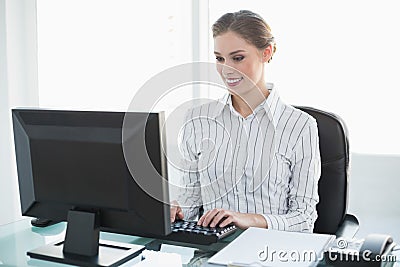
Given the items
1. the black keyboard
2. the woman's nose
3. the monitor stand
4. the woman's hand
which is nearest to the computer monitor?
the monitor stand

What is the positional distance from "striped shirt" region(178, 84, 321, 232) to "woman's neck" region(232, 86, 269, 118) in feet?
0.08

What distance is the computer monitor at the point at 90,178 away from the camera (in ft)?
4.22

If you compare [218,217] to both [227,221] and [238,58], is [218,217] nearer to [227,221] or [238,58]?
[227,221]

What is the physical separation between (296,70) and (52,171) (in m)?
1.70

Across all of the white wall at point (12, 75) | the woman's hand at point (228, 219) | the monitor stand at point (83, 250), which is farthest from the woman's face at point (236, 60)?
the white wall at point (12, 75)

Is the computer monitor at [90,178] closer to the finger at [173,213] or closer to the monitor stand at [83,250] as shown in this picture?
the monitor stand at [83,250]

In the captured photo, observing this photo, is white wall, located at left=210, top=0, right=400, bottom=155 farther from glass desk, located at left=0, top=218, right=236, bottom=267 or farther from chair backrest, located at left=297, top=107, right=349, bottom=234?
glass desk, located at left=0, top=218, right=236, bottom=267

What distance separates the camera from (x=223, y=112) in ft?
6.62

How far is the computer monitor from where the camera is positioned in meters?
1.29

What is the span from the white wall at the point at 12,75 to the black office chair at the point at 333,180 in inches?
76.1

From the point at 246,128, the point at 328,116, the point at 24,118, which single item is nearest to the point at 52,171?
the point at 24,118

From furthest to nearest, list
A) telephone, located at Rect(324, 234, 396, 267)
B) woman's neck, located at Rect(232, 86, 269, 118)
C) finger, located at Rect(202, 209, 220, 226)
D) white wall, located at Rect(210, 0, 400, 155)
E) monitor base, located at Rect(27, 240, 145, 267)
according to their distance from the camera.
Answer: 1. white wall, located at Rect(210, 0, 400, 155)
2. woman's neck, located at Rect(232, 86, 269, 118)
3. finger, located at Rect(202, 209, 220, 226)
4. monitor base, located at Rect(27, 240, 145, 267)
5. telephone, located at Rect(324, 234, 396, 267)

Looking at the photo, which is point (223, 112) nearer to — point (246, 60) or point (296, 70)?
point (246, 60)

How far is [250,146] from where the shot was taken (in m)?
1.94
